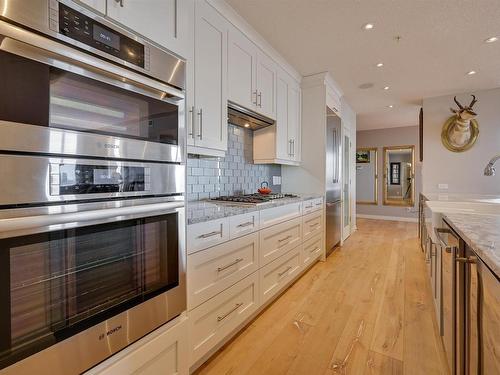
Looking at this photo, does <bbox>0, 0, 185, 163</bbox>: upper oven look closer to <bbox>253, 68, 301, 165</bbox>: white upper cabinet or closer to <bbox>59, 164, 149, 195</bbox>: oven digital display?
<bbox>59, 164, 149, 195</bbox>: oven digital display

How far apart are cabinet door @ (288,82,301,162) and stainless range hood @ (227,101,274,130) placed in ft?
1.51

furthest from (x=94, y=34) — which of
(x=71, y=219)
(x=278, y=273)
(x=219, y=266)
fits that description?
(x=278, y=273)

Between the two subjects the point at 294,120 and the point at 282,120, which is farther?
the point at 294,120

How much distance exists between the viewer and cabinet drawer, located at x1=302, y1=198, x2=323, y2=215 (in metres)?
2.84

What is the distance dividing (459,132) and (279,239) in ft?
12.3

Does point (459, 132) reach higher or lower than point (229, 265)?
higher

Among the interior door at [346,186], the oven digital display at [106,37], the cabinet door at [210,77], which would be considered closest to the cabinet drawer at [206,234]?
the cabinet door at [210,77]

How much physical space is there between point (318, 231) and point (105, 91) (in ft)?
9.52

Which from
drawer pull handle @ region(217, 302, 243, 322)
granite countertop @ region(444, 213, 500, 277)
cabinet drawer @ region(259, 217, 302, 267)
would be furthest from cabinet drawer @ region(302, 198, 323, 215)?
granite countertop @ region(444, 213, 500, 277)

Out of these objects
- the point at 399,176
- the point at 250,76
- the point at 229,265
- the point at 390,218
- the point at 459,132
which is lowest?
the point at 390,218

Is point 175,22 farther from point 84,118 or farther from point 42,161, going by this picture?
point 42,161

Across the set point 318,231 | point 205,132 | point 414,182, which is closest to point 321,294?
point 318,231

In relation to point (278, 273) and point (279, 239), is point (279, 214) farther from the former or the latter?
point (278, 273)

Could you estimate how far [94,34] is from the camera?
891 mm
